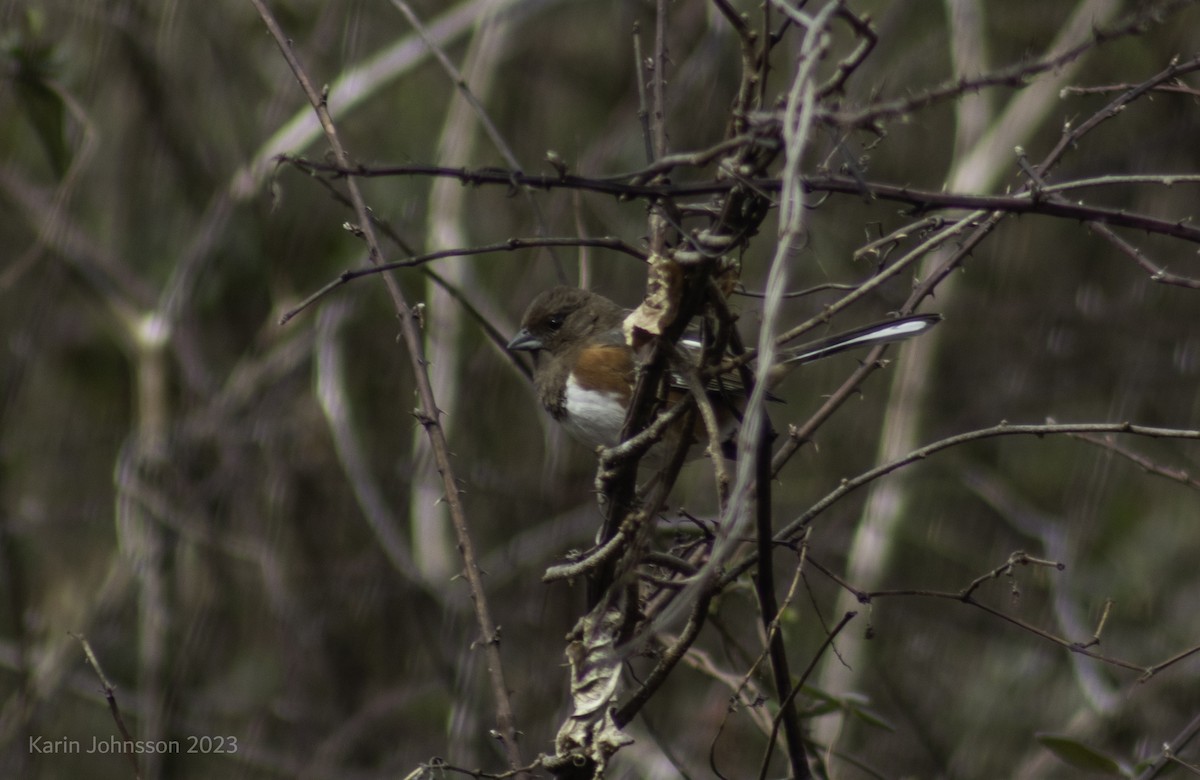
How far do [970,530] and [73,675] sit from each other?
4355 millimetres

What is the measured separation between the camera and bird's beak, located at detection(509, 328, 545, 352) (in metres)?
3.34

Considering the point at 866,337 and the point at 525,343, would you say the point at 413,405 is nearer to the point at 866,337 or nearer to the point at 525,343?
the point at 525,343

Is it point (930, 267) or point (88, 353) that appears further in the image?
Answer: point (88, 353)

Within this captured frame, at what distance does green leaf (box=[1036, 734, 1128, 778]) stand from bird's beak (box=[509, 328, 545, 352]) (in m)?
1.79

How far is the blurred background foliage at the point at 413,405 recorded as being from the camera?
4871mm

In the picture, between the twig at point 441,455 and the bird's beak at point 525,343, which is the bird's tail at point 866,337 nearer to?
the twig at point 441,455

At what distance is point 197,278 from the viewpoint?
200 inches

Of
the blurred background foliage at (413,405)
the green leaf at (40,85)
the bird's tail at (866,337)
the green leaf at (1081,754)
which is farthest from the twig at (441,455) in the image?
the blurred background foliage at (413,405)

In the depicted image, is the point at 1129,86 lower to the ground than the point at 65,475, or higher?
higher

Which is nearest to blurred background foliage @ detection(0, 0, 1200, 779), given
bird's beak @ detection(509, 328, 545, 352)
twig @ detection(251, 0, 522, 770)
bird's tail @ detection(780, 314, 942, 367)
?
bird's beak @ detection(509, 328, 545, 352)

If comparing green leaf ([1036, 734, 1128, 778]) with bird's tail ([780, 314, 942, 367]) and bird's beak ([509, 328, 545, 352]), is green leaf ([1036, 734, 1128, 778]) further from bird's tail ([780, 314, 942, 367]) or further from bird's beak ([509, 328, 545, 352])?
bird's beak ([509, 328, 545, 352])

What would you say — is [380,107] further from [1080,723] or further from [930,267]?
[1080,723]

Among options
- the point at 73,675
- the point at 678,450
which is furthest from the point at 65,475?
the point at 678,450

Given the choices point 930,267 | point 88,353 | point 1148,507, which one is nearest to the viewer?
point 930,267
